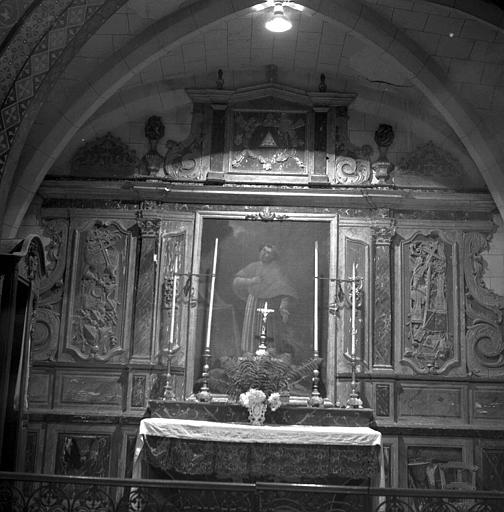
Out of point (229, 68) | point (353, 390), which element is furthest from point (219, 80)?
point (353, 390)

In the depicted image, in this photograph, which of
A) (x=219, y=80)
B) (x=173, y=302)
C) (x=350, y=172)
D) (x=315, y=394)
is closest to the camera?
(x=315, y=394)

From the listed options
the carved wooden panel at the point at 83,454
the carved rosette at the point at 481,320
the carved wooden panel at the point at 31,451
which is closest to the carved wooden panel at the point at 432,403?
the carved rosette at the point at 481,320

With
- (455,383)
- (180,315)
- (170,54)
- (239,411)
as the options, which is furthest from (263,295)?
(170,54)

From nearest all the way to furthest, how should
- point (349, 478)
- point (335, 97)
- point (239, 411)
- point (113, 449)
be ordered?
point (349, 478), point (239, 411), point (113, 449), point (335, 97)

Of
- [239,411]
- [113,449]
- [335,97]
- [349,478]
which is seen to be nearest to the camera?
[349,478]

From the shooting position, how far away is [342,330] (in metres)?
10.4

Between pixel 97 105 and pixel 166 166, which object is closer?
pixel 97 105

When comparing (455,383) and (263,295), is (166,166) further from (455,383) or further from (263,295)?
(455,383)

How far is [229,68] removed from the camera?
Result: 11078 millimetres

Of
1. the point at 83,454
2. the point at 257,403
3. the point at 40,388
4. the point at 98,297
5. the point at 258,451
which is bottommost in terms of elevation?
the point at 83,454

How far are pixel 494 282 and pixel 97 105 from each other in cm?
556

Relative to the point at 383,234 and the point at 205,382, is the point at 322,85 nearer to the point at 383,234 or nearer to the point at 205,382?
the point at 383,234

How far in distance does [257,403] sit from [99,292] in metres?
2.85

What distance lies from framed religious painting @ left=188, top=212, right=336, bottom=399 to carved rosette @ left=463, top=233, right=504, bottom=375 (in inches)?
69.5
